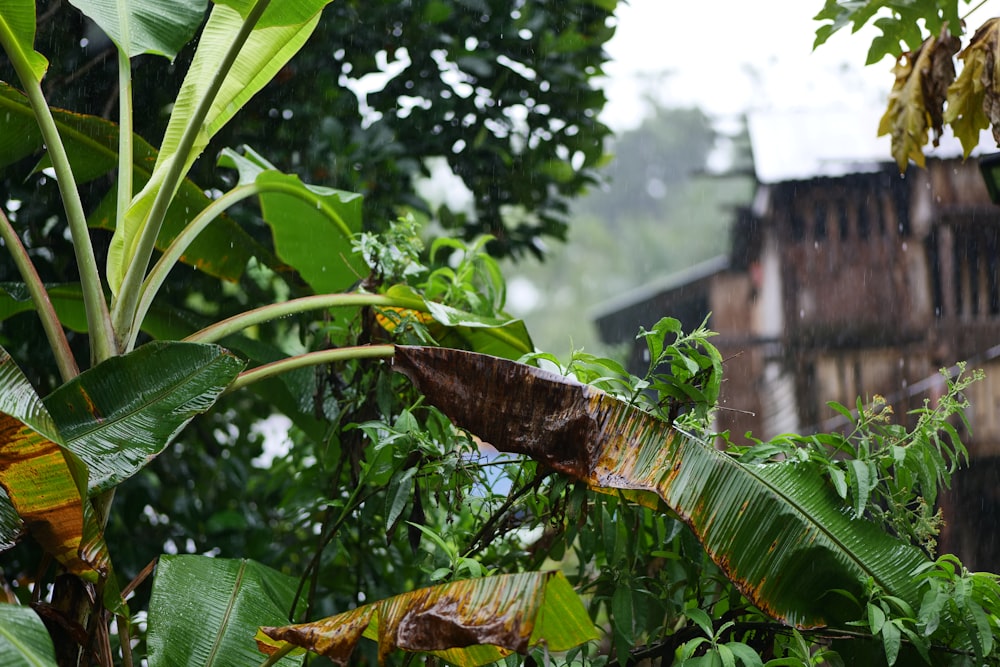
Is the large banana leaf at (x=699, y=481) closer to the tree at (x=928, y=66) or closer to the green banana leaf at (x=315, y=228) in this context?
the green banana leaf at (x=315, y=228)

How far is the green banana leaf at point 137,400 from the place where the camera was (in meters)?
1.42

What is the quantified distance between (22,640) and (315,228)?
1.30 m

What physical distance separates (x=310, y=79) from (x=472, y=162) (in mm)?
616

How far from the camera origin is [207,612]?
1539 mm

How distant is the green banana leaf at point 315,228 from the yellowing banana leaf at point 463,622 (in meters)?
0.97

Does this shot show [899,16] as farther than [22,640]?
Yes

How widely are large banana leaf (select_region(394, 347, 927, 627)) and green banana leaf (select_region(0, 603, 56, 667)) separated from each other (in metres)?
0.65

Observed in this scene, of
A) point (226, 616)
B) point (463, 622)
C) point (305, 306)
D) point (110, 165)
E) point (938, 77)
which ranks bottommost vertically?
point (226, 616)

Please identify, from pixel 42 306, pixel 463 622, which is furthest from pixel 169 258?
pixel 463 622

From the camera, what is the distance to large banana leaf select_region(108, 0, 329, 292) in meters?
1.74

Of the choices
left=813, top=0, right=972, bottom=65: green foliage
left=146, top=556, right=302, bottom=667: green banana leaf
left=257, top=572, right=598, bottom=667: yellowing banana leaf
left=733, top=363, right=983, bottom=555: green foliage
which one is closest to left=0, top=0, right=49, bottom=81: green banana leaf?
left=146, top=556, right=302, bottom=667: green banana leaf

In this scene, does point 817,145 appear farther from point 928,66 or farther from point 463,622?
point 463,622

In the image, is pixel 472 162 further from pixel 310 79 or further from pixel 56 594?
pixel 56 594

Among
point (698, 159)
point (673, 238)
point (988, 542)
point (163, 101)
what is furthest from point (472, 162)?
point (698, 159)
